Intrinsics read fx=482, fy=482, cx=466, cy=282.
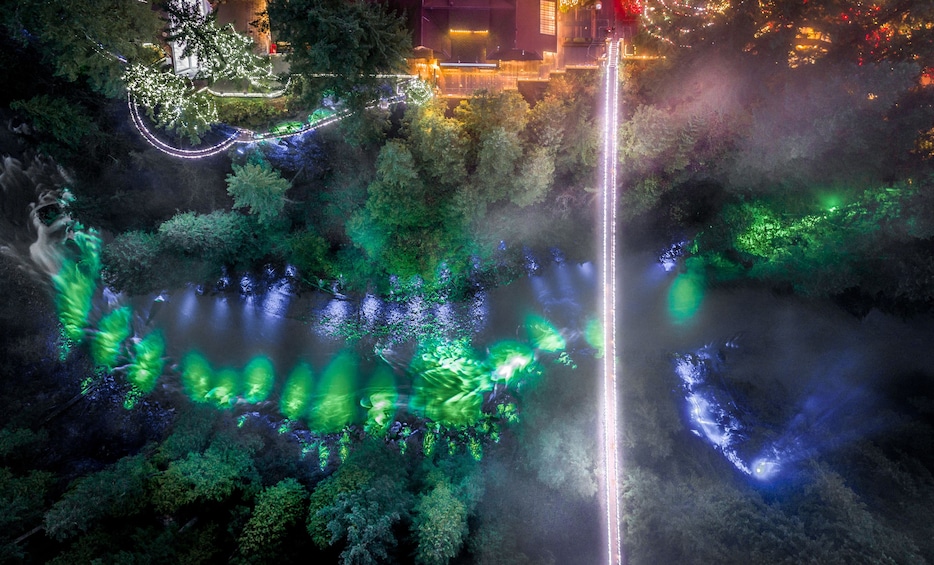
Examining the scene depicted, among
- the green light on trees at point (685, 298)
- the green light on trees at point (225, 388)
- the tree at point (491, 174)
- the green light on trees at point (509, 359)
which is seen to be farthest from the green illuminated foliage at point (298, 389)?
the green light on trees at point (685, 298)

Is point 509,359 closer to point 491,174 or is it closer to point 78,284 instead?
point 491,174

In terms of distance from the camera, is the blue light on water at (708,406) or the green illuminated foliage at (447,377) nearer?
the blue light on water at (708,406)

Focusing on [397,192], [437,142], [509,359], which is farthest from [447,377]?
[437,142]

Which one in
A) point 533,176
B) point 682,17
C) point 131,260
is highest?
point 682,17

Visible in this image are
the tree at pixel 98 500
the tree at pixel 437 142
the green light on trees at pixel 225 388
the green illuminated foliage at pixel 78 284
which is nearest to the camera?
the tree at pixel 98 500

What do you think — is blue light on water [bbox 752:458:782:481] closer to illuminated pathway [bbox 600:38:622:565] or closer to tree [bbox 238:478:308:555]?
illuminated pathway [bbox 600:38:622:565]

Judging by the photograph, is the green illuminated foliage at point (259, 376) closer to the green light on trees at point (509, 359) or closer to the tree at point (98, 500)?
the tree at point (98, 500)

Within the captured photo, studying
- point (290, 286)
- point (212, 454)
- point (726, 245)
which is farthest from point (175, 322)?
point (726, 245)
